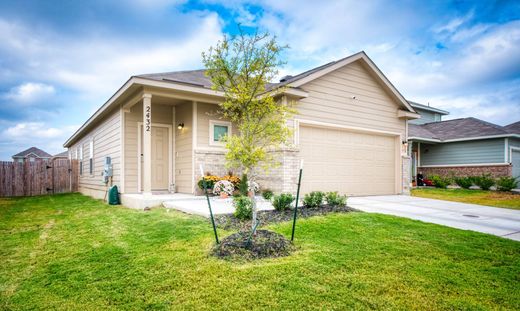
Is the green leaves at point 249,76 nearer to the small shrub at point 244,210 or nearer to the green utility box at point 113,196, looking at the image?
the small shrub at point 244,210

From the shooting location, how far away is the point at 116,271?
10.6ft

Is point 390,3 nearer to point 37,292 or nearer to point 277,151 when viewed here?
point 277,151

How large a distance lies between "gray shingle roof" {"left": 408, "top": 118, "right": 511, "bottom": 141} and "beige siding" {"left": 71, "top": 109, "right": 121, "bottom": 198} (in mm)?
14011

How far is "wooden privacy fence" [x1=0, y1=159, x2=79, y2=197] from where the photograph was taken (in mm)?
13695

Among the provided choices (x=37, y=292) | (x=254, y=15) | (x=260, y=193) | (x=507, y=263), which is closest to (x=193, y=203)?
(x=260, y=193)

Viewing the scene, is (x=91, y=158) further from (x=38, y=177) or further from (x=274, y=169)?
(x=274, y=169)

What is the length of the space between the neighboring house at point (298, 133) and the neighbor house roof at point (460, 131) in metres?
5.80

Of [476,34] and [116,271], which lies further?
[476,34]

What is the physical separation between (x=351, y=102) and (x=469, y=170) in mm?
10556

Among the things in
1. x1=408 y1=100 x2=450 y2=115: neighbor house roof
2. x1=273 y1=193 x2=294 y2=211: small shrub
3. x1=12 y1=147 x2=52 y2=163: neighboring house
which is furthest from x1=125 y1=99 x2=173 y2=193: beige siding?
x1=12 y1=147 x2=52 y2=163: neighboring house

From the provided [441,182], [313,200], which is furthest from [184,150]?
[441,182]

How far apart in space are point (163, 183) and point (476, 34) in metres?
15.1

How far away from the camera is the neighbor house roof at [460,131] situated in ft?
49.8

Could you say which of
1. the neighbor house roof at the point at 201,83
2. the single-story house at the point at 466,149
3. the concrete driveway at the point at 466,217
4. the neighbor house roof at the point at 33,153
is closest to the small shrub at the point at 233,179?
the neighbor house roof at the point at 201,83
